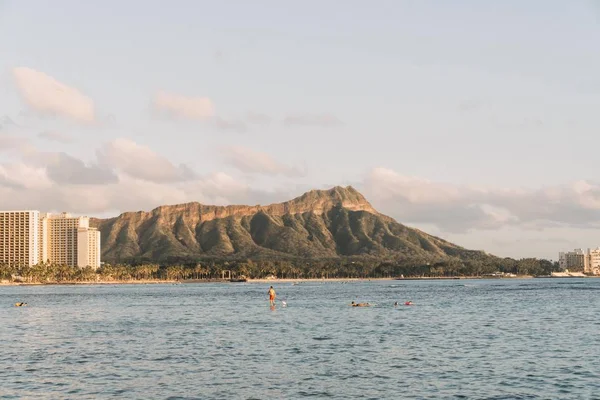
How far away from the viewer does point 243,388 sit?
160ft

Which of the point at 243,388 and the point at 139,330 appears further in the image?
the point at 139,330

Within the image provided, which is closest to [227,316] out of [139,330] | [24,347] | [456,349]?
[139,330]

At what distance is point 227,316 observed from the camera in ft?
383

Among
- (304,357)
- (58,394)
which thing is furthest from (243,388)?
(304,357)

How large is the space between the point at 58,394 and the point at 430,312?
84696 mm

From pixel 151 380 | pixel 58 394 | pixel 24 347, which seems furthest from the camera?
pixel 24 347

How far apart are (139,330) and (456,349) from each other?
3802 cm

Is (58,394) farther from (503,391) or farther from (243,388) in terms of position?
(503,391)

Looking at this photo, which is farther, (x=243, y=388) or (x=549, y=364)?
(x=549, y=364)

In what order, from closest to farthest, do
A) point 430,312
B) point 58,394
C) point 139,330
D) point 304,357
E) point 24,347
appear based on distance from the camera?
point 58,394, point 304,357, point 24,347, point 139,330, point 430,312

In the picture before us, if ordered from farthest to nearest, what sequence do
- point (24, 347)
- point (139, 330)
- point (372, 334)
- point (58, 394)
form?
point (139, 330) → point (372, 334) → point (24, 347) → point (58, 394)

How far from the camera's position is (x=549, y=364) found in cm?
5828

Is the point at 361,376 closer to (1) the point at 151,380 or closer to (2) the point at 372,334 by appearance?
(1) the point at 151,380

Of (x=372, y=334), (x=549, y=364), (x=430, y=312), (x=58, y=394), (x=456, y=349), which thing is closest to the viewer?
(x=58, y=394)
